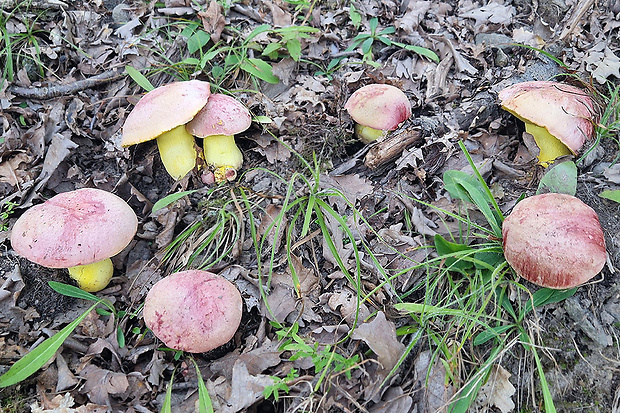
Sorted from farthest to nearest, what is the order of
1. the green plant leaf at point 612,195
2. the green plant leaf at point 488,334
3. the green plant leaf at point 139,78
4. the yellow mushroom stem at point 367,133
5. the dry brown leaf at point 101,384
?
the green plant leaf at point 139,78
the yellow mushroom stem at point 367,133
the green plant leaf at point 612,195
the dry brown leaf at point 101,384
the green plant leaf at point 488,334

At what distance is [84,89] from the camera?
3979 mm

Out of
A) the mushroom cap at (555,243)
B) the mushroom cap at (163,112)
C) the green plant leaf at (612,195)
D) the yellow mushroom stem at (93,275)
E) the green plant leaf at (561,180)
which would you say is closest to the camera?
the mushroom cap at (555,243)

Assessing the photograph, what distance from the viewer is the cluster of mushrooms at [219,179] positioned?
85.2 inches

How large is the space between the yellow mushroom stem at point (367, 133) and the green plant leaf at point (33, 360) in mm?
2394

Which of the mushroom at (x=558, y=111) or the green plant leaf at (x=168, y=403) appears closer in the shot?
the green plant leaf at (x=168, y=403)

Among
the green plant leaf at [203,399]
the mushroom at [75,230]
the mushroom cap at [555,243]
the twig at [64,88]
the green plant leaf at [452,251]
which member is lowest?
the green plant leaf at [203,399]

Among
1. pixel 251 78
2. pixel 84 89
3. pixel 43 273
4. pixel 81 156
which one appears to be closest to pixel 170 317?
pixel 43 273

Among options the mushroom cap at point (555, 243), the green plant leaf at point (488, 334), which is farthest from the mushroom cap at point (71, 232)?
the mushroom cap at point (555, 243)

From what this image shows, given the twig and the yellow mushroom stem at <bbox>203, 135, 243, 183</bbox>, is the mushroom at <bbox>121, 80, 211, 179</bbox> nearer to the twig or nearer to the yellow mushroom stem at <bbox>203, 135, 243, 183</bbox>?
the yellow mushroom stem at <bbox>203, 135, 243, 183</bbox>

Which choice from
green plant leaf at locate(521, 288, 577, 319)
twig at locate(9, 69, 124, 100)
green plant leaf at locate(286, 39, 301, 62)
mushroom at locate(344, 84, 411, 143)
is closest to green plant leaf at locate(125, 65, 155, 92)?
twig at locate(9, 69, 124, 100)

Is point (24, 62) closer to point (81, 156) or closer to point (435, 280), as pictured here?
point (81, 156)

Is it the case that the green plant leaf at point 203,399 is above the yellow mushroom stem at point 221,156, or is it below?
below

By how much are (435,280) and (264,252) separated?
1.13m

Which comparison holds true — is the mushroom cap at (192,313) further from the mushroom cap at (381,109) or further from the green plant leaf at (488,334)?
the mushroom cap at (381,109)
